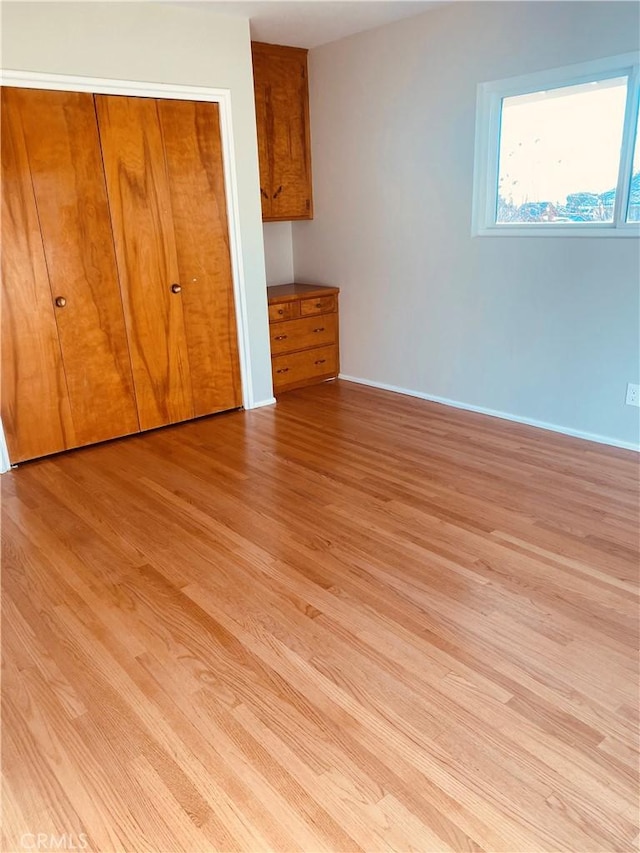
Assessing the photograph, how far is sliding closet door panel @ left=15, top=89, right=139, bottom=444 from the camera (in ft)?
10.4

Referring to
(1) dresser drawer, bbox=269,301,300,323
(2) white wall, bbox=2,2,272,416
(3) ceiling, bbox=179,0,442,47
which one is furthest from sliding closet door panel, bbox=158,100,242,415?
(3) ceiling, bbox=179,0,442,47

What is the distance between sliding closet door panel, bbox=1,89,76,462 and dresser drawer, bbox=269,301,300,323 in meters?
1.58

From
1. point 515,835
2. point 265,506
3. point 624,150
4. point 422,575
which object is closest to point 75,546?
point 265,506

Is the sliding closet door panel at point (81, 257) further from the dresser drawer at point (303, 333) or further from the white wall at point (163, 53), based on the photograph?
the dresser drawer at point (303, 333)

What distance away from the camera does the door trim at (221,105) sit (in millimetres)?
3068

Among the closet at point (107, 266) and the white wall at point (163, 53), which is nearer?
the white wall at point (163, 53)

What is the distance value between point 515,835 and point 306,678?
0.68m

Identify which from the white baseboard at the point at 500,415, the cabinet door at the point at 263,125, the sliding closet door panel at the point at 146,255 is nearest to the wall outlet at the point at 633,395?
the white baseboard at the point at 500,415

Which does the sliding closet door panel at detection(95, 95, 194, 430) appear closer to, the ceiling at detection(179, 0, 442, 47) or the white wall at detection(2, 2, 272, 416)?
the white wall at detection(2, 2, 272, 416)

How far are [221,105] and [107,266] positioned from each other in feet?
4.15

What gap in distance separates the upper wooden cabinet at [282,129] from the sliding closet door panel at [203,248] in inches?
28.0

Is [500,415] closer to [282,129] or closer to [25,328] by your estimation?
[282,129]

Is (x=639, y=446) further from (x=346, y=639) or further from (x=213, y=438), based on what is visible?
(x=213, y=438)

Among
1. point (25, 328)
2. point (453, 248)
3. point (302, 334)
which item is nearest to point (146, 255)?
point (25, 328)
